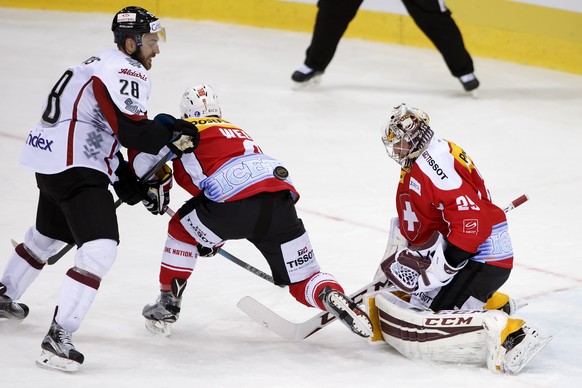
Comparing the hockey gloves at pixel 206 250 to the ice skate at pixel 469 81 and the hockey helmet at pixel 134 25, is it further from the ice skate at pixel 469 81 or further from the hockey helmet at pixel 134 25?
the ice skate at pixel 469 81

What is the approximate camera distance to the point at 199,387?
3.24 metres

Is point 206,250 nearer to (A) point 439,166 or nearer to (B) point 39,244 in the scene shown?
(B) point 39,244

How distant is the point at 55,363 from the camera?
3.29 metres

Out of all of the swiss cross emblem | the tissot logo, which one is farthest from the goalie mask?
the tissot logo

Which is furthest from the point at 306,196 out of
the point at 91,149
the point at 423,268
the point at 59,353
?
the point at 59,353

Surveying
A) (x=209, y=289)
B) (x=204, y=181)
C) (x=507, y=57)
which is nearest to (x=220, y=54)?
(x=507, y=57)

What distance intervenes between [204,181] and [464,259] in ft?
2.72

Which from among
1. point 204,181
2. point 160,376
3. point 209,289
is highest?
point 204,181

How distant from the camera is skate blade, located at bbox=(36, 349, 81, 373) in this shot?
3285 millimetres

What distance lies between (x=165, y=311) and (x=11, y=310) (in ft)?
1.66

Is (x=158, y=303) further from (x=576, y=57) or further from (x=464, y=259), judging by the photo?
(x=576, y=57)

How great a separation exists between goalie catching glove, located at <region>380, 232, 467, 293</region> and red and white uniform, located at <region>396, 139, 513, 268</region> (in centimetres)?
6

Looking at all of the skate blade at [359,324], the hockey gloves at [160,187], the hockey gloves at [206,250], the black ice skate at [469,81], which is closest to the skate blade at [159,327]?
the hockey gloves at [206,250]

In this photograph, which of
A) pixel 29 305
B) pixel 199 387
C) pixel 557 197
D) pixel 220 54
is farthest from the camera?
pixel 220 54
